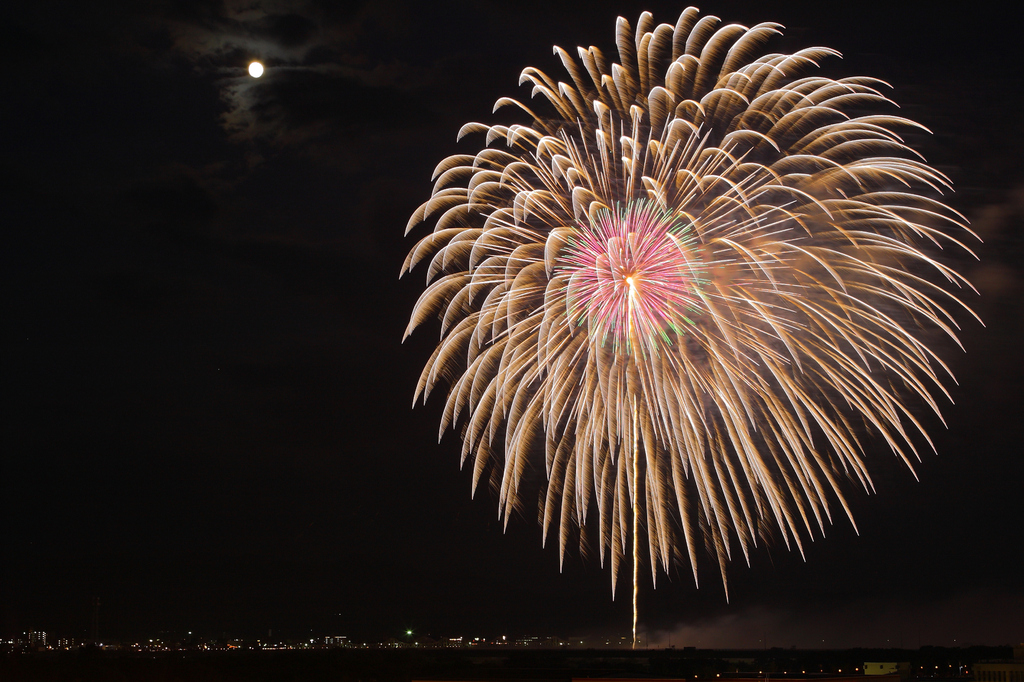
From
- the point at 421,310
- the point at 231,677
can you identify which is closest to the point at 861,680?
the point at 421,310

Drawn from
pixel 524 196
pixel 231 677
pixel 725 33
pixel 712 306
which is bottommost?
pixel 231 677

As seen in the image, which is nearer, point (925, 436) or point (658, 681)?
point (925, 436)

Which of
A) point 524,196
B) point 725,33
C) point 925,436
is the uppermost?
point 725,33

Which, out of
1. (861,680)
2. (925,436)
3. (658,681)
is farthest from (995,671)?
(925,436)

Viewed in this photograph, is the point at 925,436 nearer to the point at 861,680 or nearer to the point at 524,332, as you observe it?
the point at 524,332

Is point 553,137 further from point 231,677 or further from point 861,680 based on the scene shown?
point 231,677

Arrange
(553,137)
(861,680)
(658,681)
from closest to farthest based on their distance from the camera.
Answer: (553,137)
(658,681)
(861,680)

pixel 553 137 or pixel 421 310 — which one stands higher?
pixel 553 137

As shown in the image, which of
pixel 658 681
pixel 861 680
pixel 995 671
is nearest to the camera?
pixel 658 681

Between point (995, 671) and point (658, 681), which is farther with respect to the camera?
point (995, 671)
